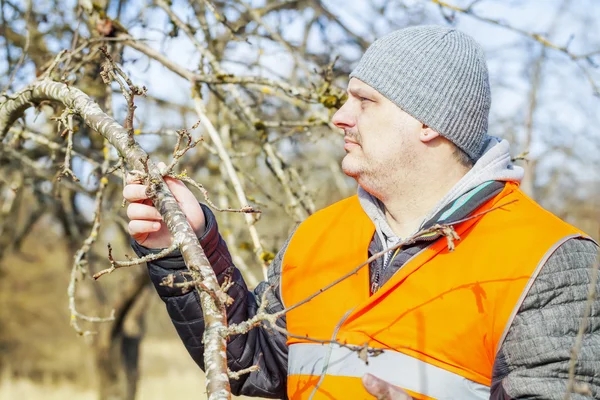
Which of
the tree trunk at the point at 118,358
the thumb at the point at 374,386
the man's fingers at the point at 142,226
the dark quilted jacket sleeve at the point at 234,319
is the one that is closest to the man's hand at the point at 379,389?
the thumb at the point at 374,386

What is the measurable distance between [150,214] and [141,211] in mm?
29

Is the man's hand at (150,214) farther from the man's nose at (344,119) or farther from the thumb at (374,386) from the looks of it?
the thumb at (374,386)

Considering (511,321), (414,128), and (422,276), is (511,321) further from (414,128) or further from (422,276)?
(414,128)

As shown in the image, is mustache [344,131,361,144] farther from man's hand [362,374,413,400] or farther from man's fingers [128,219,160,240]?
man's hand [362,374,413,400]

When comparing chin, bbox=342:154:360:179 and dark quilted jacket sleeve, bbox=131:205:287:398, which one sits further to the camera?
chin, bbox=342:154:360:179

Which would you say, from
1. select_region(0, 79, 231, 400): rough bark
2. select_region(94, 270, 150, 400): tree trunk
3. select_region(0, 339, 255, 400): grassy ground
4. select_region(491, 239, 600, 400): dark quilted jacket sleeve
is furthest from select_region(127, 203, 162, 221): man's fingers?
select_region(0, 339, 255, 400): grassy ground

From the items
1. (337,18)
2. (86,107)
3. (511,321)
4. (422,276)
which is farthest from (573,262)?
(337,18)

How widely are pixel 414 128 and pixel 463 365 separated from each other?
870 millimetres

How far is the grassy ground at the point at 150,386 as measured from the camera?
11727 mm

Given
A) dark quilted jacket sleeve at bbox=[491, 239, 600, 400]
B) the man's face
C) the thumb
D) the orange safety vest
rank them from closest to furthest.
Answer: the thumb → dark quilted jacket sleeve at bbox=[491, 239, 600, 400] → the orange safety vest → the man's face

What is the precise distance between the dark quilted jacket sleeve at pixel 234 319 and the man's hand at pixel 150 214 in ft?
0.13

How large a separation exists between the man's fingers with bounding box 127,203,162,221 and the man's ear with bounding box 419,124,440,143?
988 mm

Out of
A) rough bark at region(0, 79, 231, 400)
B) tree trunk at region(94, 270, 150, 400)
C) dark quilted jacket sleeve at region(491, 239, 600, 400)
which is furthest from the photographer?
tree trunk at region(94, 270, 150, 400)

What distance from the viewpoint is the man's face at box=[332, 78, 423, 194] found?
2.20m
